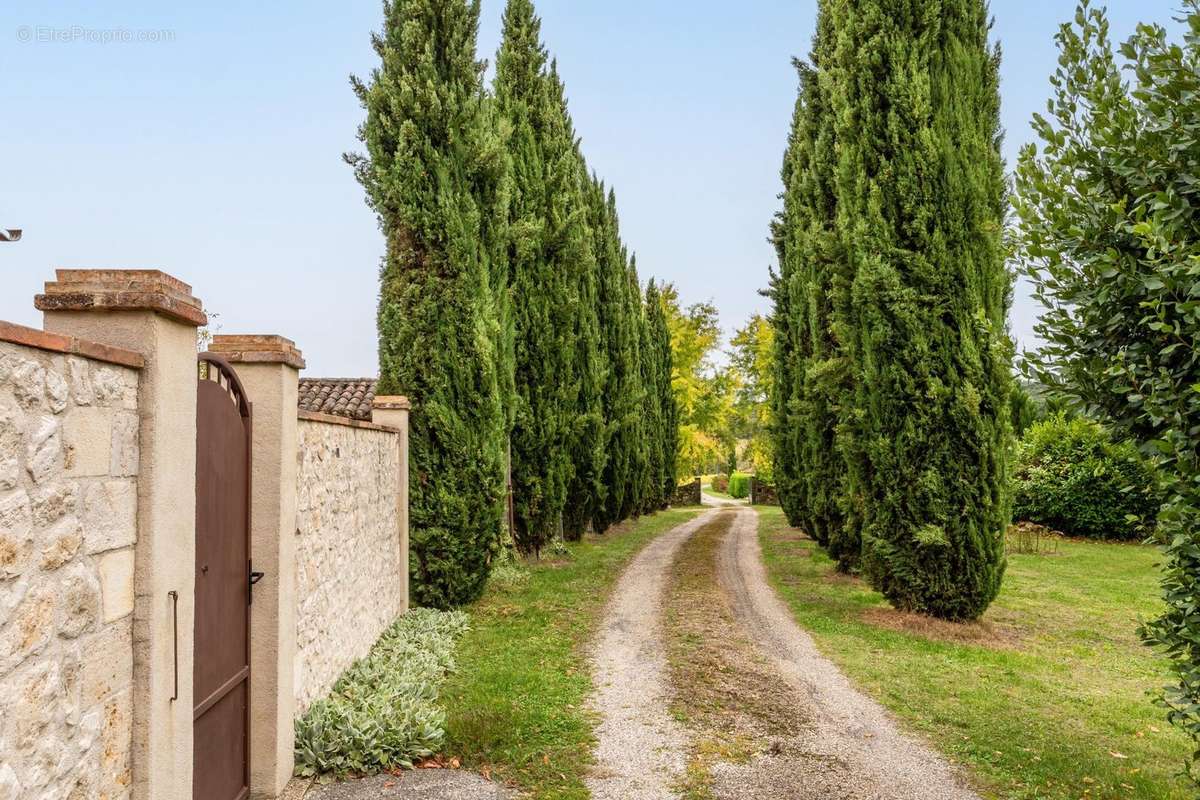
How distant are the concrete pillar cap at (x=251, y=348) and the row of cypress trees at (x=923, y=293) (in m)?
6.62

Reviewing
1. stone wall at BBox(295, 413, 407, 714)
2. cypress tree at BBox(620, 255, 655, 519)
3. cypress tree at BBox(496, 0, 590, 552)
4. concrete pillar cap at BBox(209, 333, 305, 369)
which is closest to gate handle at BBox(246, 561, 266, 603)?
stone wall at BBox(295, 413, 407, 714)

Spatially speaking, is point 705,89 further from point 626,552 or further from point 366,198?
point 626,552

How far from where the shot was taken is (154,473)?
2.58m

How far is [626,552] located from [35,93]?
1208 cm

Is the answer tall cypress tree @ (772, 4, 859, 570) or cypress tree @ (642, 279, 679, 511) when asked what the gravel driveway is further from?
cypress tree @ (642, 279, 679, 511)

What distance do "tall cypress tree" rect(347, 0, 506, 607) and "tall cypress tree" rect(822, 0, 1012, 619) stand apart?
4685 millimetres

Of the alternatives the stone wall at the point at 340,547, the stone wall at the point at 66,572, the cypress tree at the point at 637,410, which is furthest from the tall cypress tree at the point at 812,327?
the stone wall at the point at 66,572

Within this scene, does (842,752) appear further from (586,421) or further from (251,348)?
(586,421)

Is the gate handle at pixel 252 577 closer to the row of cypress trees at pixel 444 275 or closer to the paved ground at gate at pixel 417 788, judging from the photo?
the paved ground at gate at pixel 417 788

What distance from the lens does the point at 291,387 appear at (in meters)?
4.32

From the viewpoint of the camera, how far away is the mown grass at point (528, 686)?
4.57m

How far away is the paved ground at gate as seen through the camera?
407cm

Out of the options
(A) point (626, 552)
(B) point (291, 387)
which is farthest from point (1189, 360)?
(A) point (626, 552)

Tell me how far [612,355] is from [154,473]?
17598 mm
